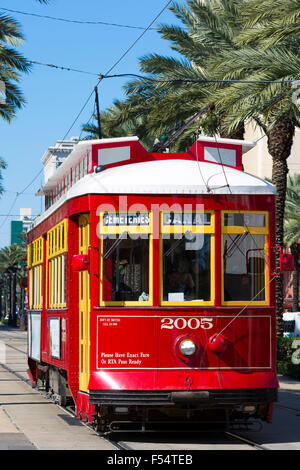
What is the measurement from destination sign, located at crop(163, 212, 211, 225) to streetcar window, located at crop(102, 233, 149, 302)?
0.34 meters

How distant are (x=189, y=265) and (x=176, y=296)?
388 mm

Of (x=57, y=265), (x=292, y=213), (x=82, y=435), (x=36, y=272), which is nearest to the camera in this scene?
(x=82, y=435)

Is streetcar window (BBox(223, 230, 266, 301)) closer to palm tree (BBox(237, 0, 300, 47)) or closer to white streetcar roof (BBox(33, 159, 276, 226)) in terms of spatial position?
white streetcar roof (BBox(33, 159, 276, 226))

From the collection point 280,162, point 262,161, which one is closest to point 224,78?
point 280,162

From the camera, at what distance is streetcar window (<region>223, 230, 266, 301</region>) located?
10516 millimetres

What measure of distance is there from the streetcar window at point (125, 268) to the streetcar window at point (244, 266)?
0.95 meters

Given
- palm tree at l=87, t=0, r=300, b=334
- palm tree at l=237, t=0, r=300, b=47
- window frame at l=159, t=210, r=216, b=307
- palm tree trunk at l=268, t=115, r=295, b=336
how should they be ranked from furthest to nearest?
1. palm tree trunk at l=268, t=115, r=295, b=336
2. palm tree at l=87, t=0, r=300, b=334
3. palm tree at l=237, t=0, r=300, b=47
4. window frame at l=159, t=210, r=216, b=307

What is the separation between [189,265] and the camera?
412 inches

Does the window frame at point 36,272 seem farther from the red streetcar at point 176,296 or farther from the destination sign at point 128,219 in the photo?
the destination sign at point 128,219

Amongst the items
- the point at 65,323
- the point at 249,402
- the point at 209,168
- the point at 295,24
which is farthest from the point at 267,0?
the point at 249,402

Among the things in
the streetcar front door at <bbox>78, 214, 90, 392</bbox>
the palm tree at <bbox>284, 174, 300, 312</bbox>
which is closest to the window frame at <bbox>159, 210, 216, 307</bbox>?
the streetcar front door at <bbox>78, 214, 90, 392</bbox>
